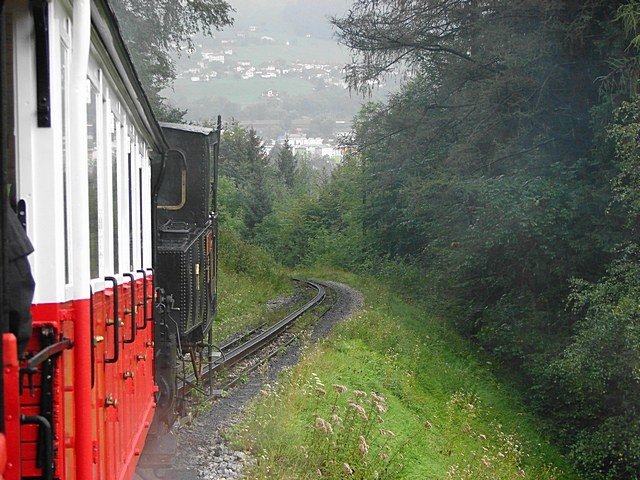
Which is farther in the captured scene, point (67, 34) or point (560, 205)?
point (560, 205)

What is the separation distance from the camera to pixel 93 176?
367 centimetres

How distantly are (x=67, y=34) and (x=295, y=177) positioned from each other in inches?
3220

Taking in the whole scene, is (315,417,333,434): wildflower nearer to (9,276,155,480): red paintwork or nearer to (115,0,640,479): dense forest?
(9,276,155,480): red paintwork

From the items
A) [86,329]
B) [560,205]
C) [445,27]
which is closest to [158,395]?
[86,329]

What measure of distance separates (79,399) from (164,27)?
927 inches

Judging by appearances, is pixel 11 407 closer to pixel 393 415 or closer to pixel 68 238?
pixel 68 238

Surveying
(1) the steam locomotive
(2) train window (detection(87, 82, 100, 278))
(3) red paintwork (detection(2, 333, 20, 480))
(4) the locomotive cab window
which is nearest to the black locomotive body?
(4) the locomotive cab window

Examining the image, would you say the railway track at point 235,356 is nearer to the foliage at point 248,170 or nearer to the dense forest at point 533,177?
the dense forest at point 533,177

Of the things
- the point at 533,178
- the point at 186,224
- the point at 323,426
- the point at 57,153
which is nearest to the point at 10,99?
the point at 57,153

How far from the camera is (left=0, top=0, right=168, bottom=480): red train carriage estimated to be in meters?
2.62

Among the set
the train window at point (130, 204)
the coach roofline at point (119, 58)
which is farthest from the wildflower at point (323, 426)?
the coach roofline at point (119, 58)

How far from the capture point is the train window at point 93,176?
3535 millimetres

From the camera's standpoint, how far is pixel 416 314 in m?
22.5

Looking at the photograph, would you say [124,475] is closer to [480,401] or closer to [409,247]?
[480,401]
